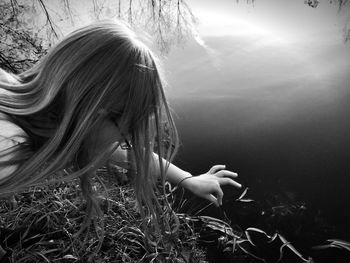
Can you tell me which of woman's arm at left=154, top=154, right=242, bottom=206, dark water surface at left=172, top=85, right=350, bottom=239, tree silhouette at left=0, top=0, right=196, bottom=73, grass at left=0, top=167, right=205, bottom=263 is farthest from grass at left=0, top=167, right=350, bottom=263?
tree silhouette at left=0, top=0, right=196, bottom=73

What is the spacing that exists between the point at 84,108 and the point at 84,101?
19 mm

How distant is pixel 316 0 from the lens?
1.95 m

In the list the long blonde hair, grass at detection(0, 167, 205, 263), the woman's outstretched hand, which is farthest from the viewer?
grass at detection(0, 167, 205, 263)

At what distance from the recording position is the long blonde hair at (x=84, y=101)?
0.83m

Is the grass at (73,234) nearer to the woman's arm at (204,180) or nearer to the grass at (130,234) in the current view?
the grass at (130,234)

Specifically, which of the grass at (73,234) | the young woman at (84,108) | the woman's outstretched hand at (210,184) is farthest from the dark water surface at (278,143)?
the young woman at (84,108)

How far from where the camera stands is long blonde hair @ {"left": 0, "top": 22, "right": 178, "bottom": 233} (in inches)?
32.6

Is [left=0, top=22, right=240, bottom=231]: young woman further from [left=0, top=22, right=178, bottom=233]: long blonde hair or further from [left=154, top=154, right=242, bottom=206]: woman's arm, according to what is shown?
[left=154, top=154, right=242, bottom=206]: woman's arm

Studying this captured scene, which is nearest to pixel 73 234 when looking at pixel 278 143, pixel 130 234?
A: pixel 130 234

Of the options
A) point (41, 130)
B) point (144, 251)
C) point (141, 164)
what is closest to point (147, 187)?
point (141, 164)

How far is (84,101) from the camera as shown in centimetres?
84

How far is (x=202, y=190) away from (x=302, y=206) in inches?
24.8

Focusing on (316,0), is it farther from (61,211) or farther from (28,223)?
(28,223)

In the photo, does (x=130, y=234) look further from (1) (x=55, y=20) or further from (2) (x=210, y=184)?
(1) (x=55, y=20)
